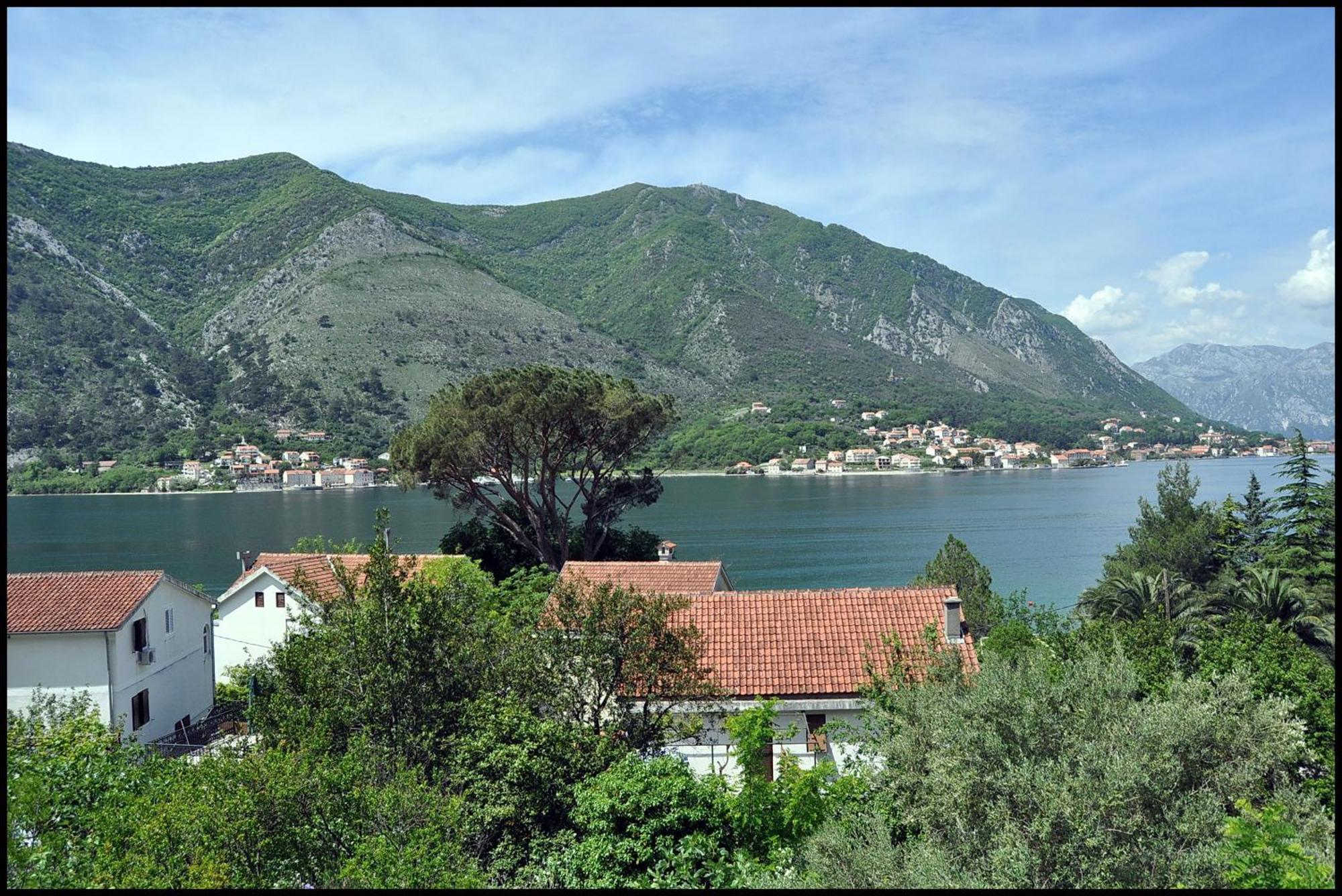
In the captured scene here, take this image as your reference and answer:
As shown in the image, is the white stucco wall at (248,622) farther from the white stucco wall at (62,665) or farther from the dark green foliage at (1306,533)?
the dark green foliage at (1306,533)

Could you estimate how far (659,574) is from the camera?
2252 cm

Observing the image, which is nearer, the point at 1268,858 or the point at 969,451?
the point at 1268,858

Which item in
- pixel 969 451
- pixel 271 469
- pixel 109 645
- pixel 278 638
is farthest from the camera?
pixel 969 451

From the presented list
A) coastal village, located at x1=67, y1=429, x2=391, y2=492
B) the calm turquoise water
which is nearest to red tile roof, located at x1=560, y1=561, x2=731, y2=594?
the calm turquoise water

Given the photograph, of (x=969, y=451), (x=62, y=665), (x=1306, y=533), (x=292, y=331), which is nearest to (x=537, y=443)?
(x=62, y=665)

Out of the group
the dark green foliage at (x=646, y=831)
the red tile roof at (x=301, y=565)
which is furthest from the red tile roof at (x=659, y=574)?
the dark green foliage at (x=646, y=831)

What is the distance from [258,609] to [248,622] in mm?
467

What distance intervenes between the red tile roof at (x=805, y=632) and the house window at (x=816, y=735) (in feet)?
1.12

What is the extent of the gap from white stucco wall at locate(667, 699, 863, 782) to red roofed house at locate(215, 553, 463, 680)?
12.1 metres

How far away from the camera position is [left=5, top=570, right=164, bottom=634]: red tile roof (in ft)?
56.7

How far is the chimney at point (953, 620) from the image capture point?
48.2 feet

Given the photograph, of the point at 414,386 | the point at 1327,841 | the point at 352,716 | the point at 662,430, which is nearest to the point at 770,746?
the point at 352,716

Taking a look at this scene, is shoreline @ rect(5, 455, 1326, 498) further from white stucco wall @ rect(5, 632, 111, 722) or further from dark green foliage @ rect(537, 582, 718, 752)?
dark green foliage @ rect(537, 582, 718, 752)

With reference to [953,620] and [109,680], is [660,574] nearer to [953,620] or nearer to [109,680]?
[953,620]
